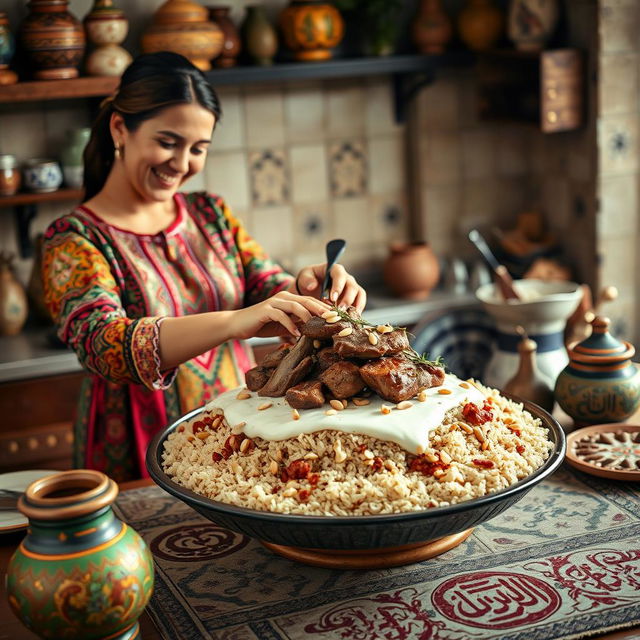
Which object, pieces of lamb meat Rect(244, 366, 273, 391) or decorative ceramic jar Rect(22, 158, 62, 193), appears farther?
decorative ceramic jar Rect(22, 158, 62, 193)

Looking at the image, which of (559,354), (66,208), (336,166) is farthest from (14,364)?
(559,354)

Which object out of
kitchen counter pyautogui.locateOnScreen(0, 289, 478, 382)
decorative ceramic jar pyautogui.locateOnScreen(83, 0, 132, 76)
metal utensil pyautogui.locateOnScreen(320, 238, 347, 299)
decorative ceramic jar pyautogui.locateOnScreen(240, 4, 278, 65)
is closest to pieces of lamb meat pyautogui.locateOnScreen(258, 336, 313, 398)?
metal utensil pyautogui.locateOnScreen(320, 238, 347, 299)

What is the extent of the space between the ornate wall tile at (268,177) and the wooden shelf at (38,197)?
69cm

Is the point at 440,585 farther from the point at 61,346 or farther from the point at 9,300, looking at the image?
the point at 9,300

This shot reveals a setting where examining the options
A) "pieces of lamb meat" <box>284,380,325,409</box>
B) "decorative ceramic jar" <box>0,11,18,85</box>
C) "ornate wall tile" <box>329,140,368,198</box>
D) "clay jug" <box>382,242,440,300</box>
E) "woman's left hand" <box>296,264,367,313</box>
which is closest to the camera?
"pieces of lamb meat" <box>284,380,325,409</box>

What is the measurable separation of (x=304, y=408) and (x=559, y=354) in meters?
0.89

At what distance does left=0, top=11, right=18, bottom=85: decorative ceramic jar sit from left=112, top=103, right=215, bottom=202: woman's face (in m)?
1.08

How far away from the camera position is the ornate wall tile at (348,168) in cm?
366

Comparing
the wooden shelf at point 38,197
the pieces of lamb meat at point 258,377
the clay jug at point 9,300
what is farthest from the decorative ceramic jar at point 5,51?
the pieces of lamb meat at point 258,377

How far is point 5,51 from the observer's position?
9.81 ft

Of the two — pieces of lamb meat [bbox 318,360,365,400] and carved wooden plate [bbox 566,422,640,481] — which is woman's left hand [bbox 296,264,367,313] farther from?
carved wooden plate [bbox 566,422,640,481]

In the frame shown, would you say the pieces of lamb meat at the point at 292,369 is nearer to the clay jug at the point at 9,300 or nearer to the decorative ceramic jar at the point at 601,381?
the decorative ceramic jar at the point at 601,381

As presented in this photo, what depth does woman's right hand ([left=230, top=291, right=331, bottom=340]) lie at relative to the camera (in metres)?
1.60

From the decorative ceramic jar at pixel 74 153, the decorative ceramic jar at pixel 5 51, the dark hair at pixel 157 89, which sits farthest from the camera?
the decorative ceramic jar at pixel 74 153
